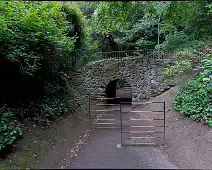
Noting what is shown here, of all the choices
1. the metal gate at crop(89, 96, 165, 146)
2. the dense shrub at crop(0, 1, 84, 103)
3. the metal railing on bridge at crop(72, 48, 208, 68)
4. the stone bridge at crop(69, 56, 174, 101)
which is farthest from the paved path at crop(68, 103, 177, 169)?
the metal railing on bridge at crop(72, 48, 208, 68)

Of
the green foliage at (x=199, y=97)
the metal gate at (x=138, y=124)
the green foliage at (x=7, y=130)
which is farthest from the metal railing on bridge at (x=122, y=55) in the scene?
the green foliage at (x=7, y=130)

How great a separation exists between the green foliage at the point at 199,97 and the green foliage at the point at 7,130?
4435mm

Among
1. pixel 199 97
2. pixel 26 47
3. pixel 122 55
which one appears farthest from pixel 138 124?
pixel 122 55

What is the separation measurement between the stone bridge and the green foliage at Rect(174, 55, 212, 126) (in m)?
1.73

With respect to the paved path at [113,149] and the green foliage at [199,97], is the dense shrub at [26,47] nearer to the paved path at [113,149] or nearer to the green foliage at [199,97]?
the paved path at [113,149]

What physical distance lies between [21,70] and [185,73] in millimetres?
5746

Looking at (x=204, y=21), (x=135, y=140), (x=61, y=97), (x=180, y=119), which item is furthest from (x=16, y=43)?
(x=204, y=21)

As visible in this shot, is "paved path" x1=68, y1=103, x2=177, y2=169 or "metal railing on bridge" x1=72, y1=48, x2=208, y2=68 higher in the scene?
"metal railing on bridge" x1=72, y1=48, x2=208, y2=68

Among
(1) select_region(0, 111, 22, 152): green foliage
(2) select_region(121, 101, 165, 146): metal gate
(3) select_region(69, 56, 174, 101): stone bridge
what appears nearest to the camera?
(1) select_region(0, 111, 22, 152): green foliage

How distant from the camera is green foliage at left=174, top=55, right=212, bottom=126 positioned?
4434 millimetres

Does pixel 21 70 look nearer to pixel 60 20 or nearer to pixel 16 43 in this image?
pixel 16 43

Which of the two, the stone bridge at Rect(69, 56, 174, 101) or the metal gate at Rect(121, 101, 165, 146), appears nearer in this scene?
the metal gate at Rect(121, 101, 165, 146)

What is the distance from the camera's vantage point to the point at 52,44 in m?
4.89

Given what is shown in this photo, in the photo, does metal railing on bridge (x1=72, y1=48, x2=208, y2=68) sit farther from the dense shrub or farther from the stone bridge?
the dense shrub
